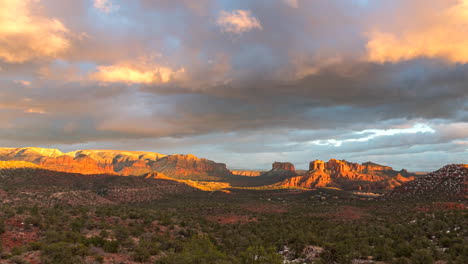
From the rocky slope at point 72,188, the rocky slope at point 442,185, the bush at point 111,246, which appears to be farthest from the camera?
the rocky slope at point 442,185

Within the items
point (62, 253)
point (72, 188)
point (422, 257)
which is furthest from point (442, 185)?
point (72, 188)

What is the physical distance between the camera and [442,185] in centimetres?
7331

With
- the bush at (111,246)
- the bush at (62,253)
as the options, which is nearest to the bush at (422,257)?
the bush at (111,246)

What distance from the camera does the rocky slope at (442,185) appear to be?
66.8 m

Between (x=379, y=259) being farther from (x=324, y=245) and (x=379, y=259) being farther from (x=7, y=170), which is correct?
(x=7, y=170)

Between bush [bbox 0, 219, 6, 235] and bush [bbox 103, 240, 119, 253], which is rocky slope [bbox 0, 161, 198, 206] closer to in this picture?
bush [bbox 0, 219, 6, 235]

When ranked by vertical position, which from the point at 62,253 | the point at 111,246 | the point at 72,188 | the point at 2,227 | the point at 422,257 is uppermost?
the point at 422,257

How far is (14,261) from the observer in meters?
17.1

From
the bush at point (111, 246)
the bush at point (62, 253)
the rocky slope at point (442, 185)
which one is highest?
the rocky slope at point (442, 185)

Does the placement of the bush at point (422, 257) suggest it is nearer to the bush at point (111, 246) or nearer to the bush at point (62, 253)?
the bush at point (111, 246)

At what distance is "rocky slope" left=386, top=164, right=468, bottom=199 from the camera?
66750 mm

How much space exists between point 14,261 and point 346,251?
24669mm

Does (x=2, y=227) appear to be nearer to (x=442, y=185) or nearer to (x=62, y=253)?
(x=62, y=253)

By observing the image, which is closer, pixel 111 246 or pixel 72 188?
pixel 111 246
